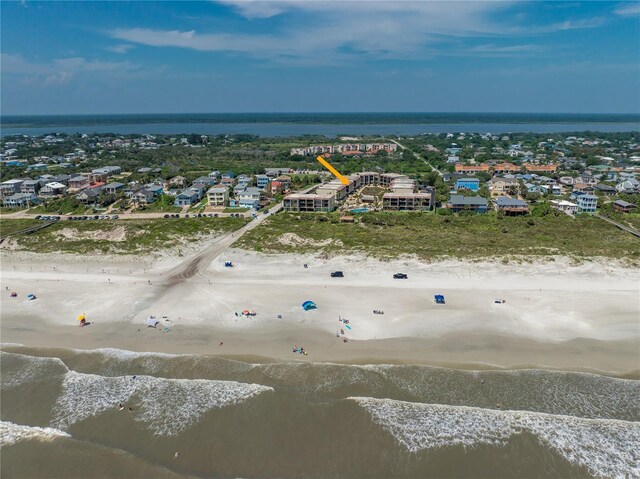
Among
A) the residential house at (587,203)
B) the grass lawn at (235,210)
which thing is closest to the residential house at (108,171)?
the grass lawn at (235,210)

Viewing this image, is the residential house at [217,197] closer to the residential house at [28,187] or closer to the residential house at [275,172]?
the residential house at [275,172]

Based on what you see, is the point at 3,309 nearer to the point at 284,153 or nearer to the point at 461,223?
the point at 461,223

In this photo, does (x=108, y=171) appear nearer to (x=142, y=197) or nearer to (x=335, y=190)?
(x=142, y=197)

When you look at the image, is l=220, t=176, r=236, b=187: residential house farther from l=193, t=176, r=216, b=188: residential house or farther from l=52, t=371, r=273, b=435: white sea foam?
l=52, t=371, r=273, b=435: white sea foam

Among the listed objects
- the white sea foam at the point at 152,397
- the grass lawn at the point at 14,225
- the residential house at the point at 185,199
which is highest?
the residential house at the point at 185,199

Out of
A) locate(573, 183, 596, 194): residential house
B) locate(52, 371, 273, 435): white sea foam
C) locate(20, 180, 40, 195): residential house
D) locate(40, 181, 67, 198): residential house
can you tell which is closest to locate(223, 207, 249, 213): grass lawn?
locate(40, 181, 67, 198): residential house

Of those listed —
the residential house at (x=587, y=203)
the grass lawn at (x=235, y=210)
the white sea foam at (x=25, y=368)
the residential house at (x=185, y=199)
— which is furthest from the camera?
the residential house at (x=185, y=199)

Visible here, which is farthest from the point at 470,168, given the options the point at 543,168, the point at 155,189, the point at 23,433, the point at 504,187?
the point at 23,433
